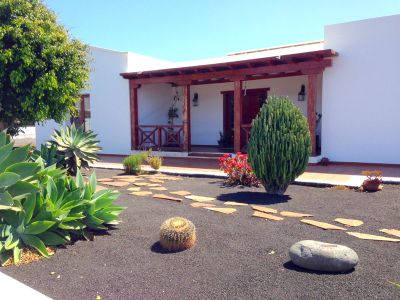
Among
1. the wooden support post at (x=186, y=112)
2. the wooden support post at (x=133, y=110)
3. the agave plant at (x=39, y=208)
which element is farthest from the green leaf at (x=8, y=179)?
the wooden support post at (x=133, y=110)

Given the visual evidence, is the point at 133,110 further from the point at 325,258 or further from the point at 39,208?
the point at 325,258

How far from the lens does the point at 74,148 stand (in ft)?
27.5

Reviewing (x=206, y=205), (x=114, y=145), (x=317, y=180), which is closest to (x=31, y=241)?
(x=206, y=205)

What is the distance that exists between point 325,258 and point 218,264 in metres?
1.01

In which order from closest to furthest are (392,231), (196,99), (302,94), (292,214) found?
(392,231) < (292,214) < (302,94) < (196,99)

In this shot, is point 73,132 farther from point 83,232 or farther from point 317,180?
point 317,180

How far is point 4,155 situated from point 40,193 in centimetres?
58

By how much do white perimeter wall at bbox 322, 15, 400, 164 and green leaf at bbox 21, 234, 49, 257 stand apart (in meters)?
8.83

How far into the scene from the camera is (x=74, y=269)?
11.7ft

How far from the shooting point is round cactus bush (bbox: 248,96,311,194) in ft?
20.9

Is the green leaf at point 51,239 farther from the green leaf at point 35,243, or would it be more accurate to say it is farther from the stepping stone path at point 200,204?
the stepping stone path at point 200,204

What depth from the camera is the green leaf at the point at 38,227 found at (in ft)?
12.8

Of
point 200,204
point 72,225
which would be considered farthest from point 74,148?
point 72,225

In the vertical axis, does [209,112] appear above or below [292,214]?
above
